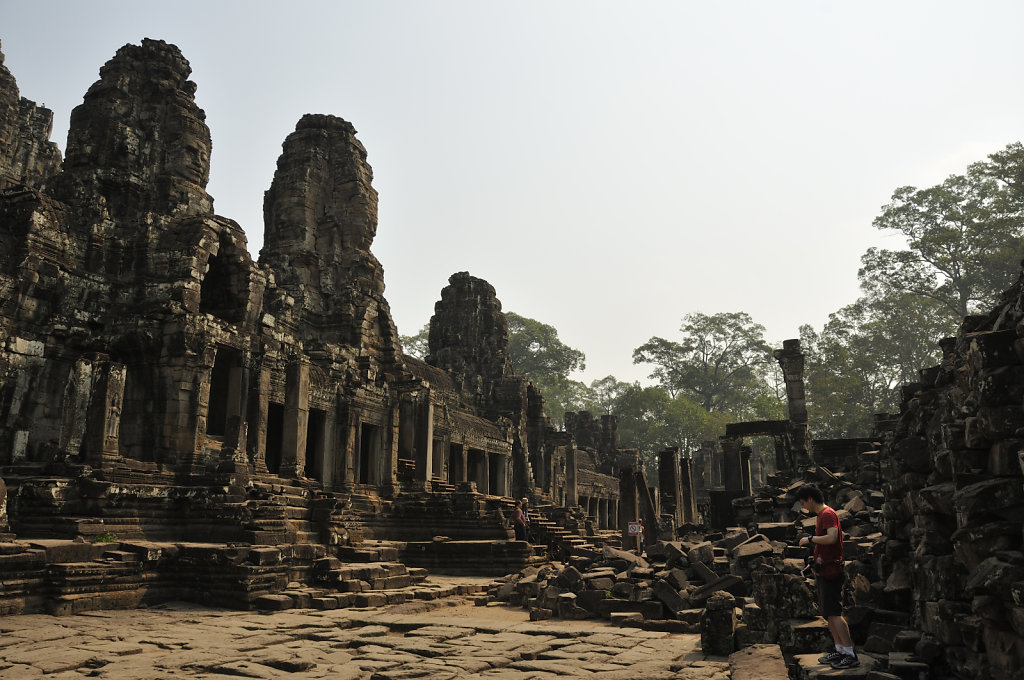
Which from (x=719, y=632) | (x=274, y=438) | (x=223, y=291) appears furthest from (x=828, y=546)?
(x=274, y=438)

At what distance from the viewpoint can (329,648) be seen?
7176mm

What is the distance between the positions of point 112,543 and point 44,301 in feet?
27.1

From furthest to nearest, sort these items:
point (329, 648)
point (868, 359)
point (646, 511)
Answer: point (868, 359) → point (646, 511) → point (329, 648)

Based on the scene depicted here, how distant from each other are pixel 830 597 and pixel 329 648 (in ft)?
15.4

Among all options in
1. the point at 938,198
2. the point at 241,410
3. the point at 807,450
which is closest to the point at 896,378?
the point at 938,198

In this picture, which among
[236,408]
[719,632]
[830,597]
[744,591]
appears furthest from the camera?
[236,408]

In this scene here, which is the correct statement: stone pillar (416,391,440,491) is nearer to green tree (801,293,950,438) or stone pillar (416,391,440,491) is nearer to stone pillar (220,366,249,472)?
stone pillar (220,366,249,472)

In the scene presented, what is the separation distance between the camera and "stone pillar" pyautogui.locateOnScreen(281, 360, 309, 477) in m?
17.6

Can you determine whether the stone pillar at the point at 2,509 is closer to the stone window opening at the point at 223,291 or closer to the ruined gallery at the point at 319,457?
the ruined gallery at the point at 319,457

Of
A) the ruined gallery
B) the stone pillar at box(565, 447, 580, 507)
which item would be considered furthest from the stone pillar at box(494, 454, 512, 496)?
the stone pillar at box(565, 447, 580, 507)

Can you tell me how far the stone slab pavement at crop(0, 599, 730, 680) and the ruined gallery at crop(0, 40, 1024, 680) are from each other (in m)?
0.49

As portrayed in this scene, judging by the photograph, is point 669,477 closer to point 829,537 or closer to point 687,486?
point 687,486

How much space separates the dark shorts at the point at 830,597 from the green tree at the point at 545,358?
60.1 m

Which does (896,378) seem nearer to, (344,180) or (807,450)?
(807,450)
